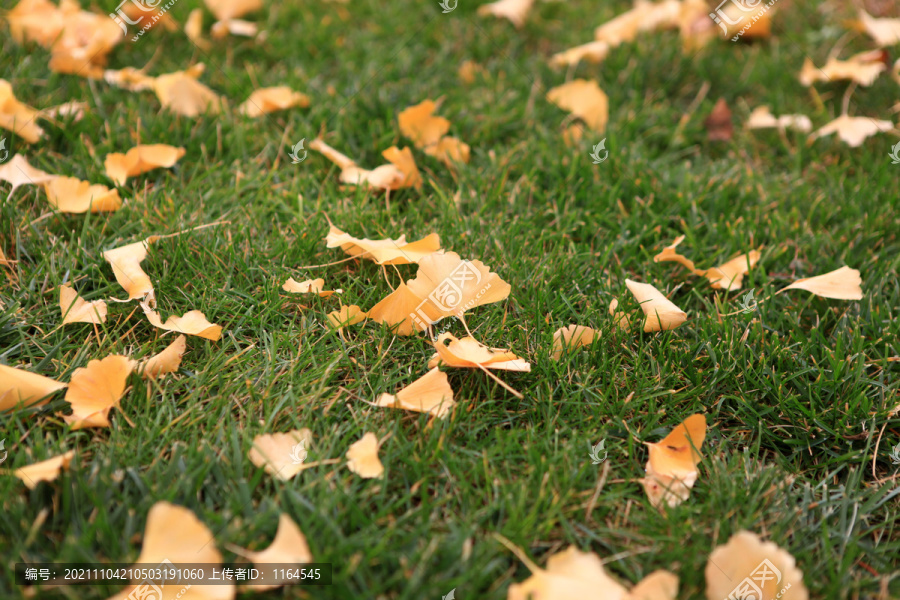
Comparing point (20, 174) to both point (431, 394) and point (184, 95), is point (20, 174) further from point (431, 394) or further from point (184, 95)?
point (431, 394)

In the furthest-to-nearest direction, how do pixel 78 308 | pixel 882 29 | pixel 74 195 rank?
pixel 882 29 < pixel 74 195 < pixel 78 308

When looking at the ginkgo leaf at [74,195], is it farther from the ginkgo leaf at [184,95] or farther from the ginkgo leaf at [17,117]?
the ginkgo leaf at [184,95]

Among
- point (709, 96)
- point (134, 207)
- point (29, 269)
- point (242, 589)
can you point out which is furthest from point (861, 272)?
point (29, 269)

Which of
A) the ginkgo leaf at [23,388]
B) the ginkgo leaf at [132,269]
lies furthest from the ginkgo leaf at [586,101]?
the ginkgo leaf at [23,388]

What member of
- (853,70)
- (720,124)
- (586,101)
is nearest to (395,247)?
(586,101)

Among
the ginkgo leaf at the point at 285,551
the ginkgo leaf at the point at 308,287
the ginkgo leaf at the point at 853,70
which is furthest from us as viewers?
the ginkgo leaf at the point at 853,70

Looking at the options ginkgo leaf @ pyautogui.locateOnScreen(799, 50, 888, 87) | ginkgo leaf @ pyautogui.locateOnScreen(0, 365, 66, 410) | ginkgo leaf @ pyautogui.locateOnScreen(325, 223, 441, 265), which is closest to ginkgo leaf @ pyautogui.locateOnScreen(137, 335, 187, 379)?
ginkgo leaf @ pyautogui.locateOnScreen(0, 365, 66, 410)
